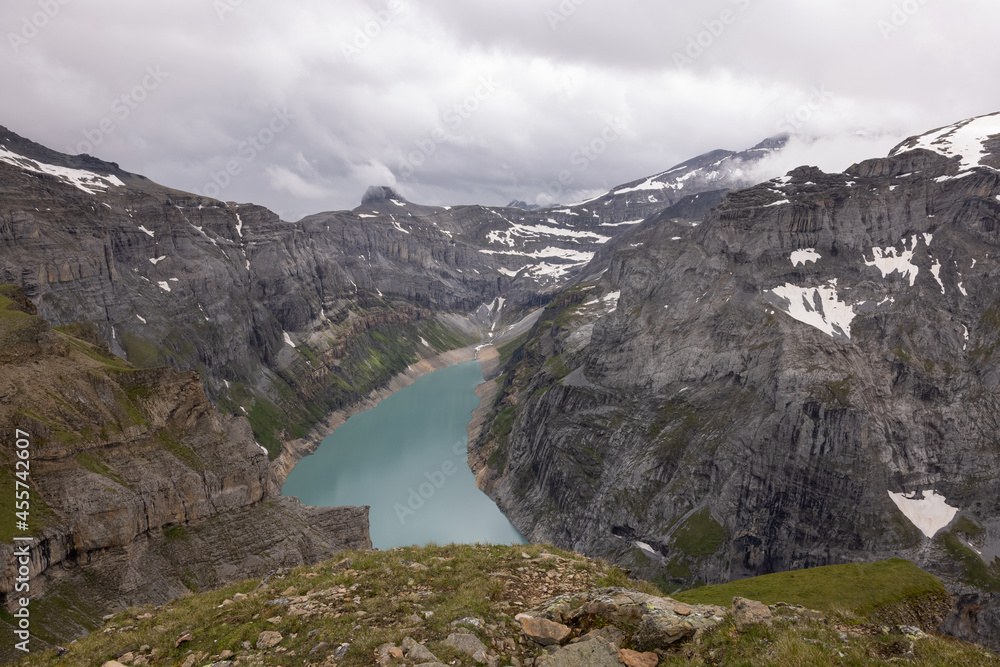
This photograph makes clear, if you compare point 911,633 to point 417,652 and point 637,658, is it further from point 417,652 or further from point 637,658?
point 417,652

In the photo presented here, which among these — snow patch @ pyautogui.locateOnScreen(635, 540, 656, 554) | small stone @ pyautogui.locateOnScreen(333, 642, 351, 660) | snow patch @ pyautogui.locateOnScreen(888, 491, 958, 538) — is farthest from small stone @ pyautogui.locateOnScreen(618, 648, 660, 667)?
snow patch @ pyautogui.locateOnScreen(888, 491, 958, 538)

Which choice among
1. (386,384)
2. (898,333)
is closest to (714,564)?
(898,333)

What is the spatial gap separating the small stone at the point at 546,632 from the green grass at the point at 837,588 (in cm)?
788

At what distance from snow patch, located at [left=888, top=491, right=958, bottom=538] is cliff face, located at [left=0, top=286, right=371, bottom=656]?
2566 inches

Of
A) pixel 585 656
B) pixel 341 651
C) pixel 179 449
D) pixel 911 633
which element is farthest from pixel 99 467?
pixel 911 633

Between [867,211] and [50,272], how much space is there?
161m

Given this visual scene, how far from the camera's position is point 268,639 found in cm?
1406

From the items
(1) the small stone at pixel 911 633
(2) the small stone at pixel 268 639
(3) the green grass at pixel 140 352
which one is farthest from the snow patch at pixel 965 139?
(3) the green grass at pixel 140 352

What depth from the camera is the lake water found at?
82.2 m

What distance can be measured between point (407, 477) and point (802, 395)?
80919 millimetres

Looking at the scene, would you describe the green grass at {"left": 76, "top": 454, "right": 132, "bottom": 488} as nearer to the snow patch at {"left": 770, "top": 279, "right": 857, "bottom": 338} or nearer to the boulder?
the boulder

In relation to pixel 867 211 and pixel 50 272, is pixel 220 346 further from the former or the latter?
pixel 867 211

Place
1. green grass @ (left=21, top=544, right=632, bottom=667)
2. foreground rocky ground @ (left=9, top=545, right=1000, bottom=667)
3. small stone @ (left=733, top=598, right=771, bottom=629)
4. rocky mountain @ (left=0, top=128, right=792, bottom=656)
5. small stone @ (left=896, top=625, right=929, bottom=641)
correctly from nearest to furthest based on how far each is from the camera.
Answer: small stone @ (left=896, top=625, right=929, bottom=641) → foreground rocky ground @ (left=9, top=545, right=1000, bottom=667) → small stone @ (left=733, top=598, right=771, bottom=629) → green grass @ (left=21, top=544, right=632, bottom=667) → rocky mountain @ (left=0, top=128, right=792, bottom=656)

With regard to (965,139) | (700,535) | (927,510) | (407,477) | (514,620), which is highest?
(965,139)
